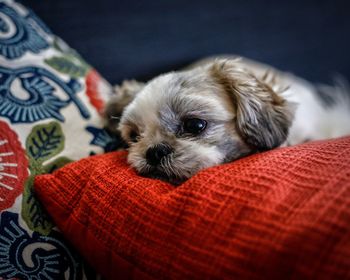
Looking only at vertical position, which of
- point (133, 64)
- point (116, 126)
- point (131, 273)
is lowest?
point (131, 273)

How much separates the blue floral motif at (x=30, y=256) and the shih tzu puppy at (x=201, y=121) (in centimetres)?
24

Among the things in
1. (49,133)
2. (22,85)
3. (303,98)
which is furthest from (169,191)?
(303,98)

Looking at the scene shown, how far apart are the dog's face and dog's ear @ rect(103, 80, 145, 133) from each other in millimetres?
84

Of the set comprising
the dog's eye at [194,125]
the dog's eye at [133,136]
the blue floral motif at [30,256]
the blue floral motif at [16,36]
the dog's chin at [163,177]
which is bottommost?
the blue floral motif at [30,256]

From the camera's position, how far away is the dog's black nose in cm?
85

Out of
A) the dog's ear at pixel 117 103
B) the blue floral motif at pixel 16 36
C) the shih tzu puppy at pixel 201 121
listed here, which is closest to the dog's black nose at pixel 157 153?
the shih tzu puppy at pixel 201 121

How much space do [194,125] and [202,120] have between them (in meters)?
0.02

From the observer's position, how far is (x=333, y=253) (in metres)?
0.47

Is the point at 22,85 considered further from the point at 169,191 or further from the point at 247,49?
the point at 247,49

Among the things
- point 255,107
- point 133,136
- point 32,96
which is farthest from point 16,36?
point 255,107

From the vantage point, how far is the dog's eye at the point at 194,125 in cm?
90

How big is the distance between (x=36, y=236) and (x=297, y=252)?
512 millimetres

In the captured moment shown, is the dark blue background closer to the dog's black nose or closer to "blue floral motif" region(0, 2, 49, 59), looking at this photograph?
"blue floral motif" region(0, 2, 49, 59)

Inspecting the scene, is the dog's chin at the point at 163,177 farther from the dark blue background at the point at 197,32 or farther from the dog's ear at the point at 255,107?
the dark blue background at the point at 197,32
